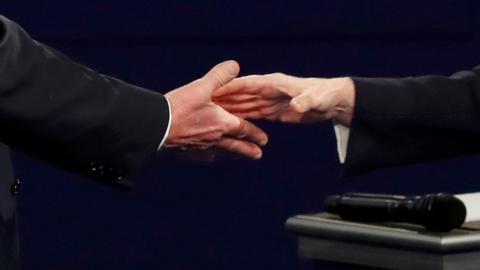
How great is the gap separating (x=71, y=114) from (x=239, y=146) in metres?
0.34

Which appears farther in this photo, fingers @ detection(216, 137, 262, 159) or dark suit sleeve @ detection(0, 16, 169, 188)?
fingers @ detection(216, 137, 262, 159)

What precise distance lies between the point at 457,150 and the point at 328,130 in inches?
37.3

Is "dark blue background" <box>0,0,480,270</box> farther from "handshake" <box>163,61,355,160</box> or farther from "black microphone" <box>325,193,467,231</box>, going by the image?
"black microphone" <box>325,193,467,231</box>

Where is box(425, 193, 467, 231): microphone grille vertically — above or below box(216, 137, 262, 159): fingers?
above

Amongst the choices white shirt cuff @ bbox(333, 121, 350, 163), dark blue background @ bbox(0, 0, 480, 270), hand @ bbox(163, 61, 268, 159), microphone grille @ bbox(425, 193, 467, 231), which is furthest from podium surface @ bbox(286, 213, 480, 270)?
dark blue background @ bbox(0, 0, 480, 270)

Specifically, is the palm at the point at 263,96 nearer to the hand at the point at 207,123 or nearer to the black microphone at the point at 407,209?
the hand at the point at 207,123

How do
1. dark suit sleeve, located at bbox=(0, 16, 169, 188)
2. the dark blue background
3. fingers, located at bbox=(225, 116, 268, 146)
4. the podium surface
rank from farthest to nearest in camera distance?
the dark blue background → fingers, located at bbox=(225, 116, 268, 146) → dark suit sleeve, located at bbox=(0, 16, 169, 188) → the podium surface

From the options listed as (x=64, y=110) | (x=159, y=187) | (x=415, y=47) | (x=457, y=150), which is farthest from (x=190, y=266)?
(x=64, y=110)

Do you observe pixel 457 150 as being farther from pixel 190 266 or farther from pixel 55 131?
pixel 190 266

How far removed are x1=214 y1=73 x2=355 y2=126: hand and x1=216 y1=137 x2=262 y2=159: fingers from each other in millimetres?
51

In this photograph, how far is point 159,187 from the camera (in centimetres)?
251

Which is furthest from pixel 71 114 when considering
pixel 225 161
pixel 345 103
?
pixel 225 161

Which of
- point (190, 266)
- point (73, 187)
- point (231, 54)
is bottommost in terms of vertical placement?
point (190, 266)

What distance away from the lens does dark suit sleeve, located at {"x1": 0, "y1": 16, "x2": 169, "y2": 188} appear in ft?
4.26
